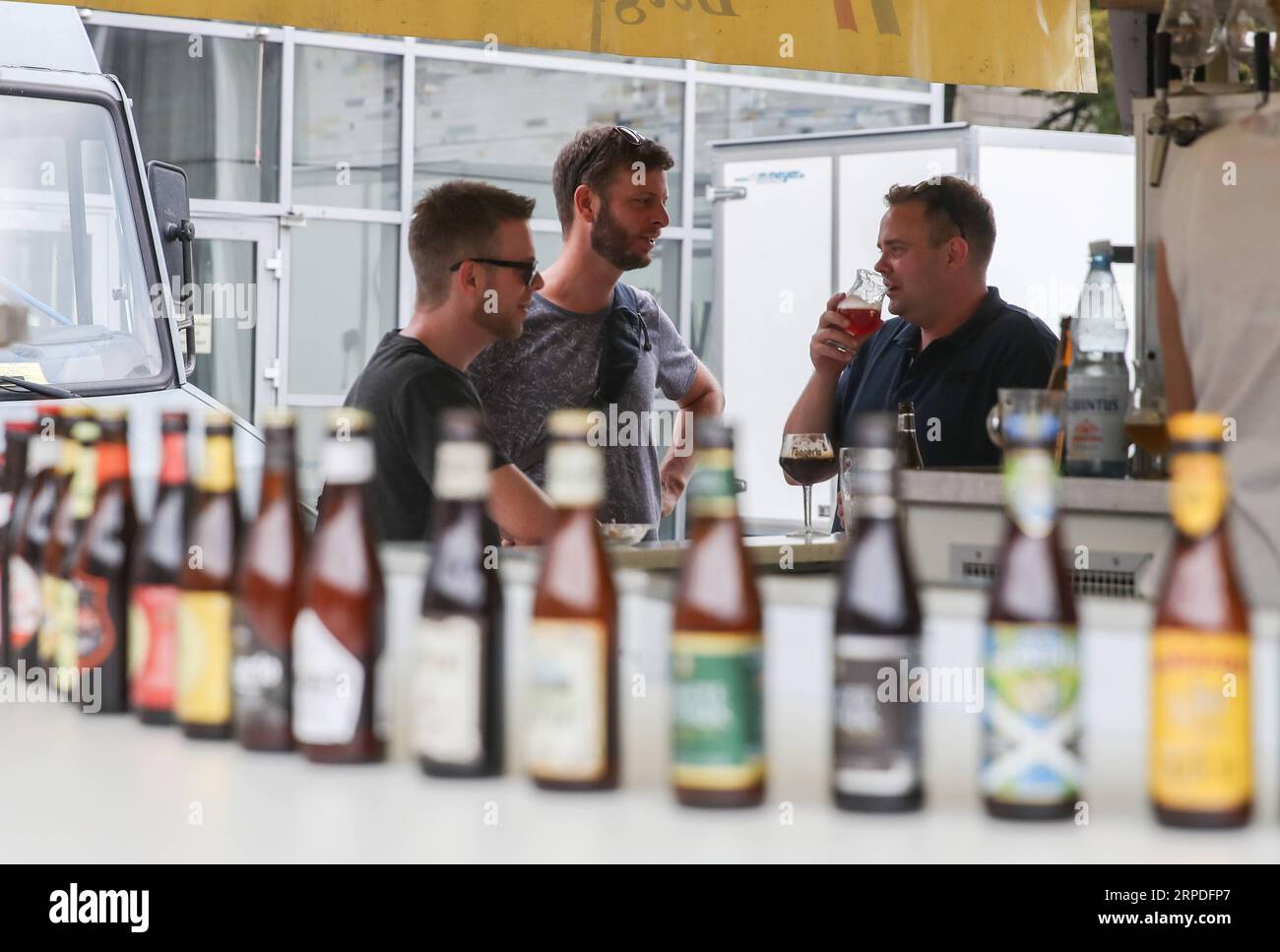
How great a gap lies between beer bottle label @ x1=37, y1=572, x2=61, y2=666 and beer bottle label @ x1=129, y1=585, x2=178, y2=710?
260 mm

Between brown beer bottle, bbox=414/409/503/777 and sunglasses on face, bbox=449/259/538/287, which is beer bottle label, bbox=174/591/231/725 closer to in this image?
brown beer bottle, bbox=414/409/503/777

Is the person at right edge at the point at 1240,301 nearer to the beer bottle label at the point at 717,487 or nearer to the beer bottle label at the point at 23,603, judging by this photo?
the beer bottle label at the point at 717,487

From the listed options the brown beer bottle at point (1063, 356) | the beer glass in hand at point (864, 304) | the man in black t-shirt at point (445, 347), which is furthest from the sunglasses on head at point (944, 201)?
the man in black t-shirt at point (445, 347)

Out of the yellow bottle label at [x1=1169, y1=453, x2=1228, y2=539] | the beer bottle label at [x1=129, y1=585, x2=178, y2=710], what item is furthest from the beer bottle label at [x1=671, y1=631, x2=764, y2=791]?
the beer bottle label at [x1=129, y1=585, x2=178, y2=710]

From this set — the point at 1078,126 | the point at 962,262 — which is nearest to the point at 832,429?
the point at 962,262

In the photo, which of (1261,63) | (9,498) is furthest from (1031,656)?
(1261,63)

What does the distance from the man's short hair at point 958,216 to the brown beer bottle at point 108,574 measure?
3.50 meters

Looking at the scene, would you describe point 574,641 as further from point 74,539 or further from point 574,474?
point 74,539

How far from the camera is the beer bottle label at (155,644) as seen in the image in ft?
6.10

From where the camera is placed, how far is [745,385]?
9102 millimetres

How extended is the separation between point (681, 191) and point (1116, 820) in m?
10.3

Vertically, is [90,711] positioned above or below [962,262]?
below
